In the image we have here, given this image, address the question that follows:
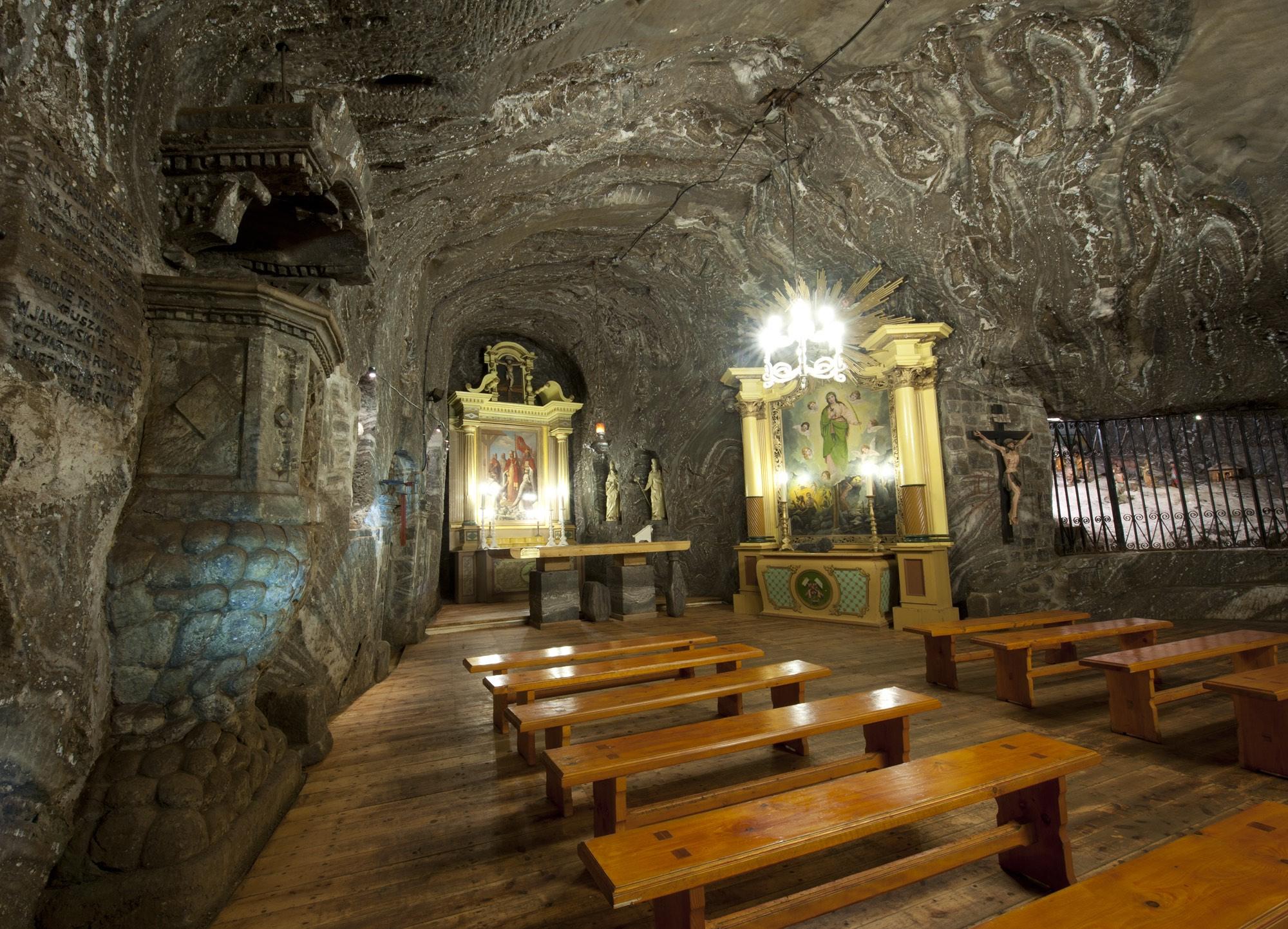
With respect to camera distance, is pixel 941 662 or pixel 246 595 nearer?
pixel 246 595

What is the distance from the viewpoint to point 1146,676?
2.82 meters

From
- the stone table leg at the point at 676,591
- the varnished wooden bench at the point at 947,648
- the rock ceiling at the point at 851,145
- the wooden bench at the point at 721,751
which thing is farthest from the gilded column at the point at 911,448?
the wooden bench at the point at 721,751

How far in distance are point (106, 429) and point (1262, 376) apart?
416 inches

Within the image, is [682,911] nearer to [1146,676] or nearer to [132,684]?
[132,684]

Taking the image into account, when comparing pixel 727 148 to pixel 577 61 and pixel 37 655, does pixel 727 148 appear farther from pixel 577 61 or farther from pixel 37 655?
pixel 37 655

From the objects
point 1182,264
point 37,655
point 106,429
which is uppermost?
point 1182,264

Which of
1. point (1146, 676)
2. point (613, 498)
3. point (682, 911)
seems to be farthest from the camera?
point (613, 498)

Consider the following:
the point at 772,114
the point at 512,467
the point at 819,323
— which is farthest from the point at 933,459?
the point at 512,467

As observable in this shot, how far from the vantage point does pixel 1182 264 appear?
6.29 m

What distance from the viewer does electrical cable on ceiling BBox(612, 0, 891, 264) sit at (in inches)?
196

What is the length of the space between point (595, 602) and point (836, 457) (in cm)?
372

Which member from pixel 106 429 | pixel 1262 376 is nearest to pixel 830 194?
pixel 1262 376

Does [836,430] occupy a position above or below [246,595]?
above

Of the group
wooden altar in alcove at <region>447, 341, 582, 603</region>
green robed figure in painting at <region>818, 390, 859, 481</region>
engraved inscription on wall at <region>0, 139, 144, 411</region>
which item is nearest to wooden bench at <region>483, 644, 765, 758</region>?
engraved inscription on wall at <region>0, 139, 144, 411</region>
